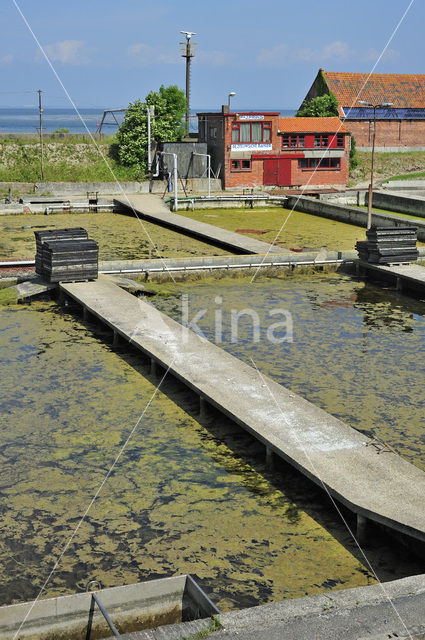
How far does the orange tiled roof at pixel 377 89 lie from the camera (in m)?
67.5

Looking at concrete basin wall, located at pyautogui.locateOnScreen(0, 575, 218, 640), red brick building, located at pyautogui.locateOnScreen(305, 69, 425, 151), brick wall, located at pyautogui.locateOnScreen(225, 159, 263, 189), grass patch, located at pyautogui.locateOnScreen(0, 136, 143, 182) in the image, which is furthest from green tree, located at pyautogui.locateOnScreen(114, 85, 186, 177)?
concrete basin wall, located at pyautogui.locateOnScreen(0, 575, 218, 640)

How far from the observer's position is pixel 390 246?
83.6 ft

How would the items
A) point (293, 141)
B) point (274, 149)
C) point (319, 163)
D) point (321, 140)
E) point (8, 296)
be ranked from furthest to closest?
point (321, 140)
point (293, 141)
point (319, 163)
point (274, 149)
point (8, 296)

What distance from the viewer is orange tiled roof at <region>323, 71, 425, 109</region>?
2657 inches

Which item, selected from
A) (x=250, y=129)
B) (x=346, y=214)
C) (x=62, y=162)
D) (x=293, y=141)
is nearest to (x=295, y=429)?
(x=346, y=214)

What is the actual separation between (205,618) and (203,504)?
317 centimetres

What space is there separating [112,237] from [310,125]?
2334 cm

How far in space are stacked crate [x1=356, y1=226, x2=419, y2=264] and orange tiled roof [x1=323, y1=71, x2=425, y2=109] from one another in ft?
143

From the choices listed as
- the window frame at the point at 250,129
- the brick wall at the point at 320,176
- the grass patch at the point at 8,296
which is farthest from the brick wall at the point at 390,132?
the grass patch at the point at 8,296

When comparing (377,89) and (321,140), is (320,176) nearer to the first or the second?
(321,140)

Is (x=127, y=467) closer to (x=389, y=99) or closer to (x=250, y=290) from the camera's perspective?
(x=250, y=290)

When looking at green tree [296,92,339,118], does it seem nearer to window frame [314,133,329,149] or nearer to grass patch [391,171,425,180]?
grass patch [391,171,425,180]

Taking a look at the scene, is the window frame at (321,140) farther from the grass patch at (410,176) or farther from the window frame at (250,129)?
the grass patch at (410,176)

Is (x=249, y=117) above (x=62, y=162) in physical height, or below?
above
